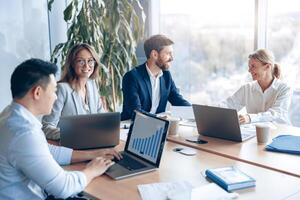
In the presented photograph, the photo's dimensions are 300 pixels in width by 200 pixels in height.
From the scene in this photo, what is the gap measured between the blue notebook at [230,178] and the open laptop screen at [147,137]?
0.83ft

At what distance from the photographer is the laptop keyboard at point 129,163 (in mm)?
1701

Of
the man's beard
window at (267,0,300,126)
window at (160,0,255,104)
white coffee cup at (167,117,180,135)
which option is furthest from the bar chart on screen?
window at (160,0,255,104)

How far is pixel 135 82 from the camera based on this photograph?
2986 mm

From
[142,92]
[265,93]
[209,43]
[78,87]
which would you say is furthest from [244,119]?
[209,43]

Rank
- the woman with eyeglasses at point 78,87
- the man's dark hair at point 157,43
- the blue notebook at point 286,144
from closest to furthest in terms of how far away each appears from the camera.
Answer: the blue notebook at point 286,144
the woman with eyeglasses at point 78,87
the man's dark hair at point 157,43

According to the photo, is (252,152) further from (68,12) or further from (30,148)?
(68,12)

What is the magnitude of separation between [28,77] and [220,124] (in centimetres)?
117

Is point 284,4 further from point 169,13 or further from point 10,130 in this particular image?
point 10,130

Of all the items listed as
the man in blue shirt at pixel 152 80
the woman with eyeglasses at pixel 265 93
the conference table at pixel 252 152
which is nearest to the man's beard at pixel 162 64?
the man in blue shirt at pixel 152 80

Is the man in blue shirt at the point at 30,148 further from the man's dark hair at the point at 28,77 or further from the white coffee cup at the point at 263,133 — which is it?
the white coffee cup at the point at 263,133

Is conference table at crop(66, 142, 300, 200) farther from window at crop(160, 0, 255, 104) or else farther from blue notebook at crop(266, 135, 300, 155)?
window at crop(160, 0, 255, 104)

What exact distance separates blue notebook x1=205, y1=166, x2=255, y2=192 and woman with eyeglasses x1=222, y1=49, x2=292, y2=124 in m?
1.11

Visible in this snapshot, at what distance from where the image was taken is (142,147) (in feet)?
5.88

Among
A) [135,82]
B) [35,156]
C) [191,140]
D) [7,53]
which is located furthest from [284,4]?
[35,156]
